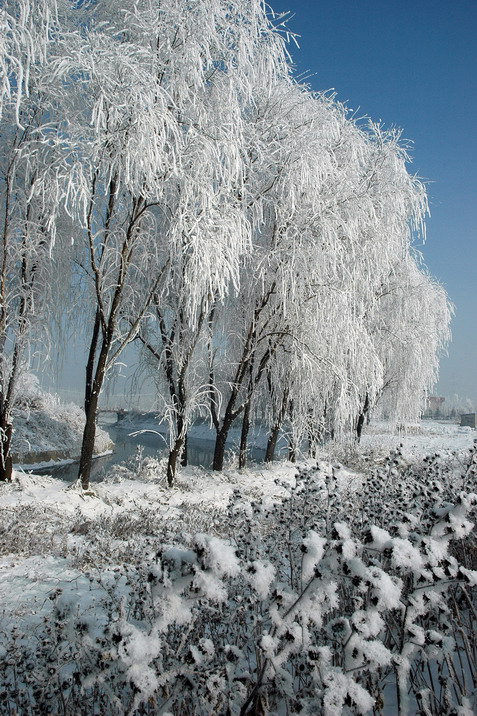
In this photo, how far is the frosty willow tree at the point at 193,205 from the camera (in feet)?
21.0

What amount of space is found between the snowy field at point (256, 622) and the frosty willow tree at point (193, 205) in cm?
378

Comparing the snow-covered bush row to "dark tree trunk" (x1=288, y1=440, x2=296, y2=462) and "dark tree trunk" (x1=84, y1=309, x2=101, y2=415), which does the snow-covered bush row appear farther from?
"dark tree trunk" (x1=84, y1=309, x2=101, y2=415)

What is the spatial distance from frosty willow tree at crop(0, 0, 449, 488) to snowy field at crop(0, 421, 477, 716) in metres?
3.78

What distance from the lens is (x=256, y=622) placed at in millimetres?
2193

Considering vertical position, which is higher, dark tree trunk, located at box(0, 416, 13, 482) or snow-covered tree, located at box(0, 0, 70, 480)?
snow-covered tree, located at box(0, 0, 70, 480)

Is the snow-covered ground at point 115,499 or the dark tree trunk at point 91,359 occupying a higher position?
the dark tree trunk at point 91,359

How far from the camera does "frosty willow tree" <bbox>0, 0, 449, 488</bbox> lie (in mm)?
6398

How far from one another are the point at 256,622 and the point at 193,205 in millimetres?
6355

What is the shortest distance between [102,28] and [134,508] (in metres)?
7.30

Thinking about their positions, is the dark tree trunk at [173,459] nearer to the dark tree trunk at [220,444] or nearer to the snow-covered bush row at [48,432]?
the dark tree trunk at [220,444]

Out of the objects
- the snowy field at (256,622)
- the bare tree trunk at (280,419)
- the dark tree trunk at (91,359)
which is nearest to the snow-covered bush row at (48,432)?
the bare tree trunk at (280,419)

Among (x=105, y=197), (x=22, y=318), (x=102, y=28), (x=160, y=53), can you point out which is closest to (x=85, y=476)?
(x=22, y=318)

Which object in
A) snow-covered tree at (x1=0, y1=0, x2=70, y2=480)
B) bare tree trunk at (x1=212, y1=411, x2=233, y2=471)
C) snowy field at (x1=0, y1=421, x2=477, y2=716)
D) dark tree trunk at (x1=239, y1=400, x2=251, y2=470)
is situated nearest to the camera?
snowy field at (x1=0, y1=421, x2=477, y2=716)

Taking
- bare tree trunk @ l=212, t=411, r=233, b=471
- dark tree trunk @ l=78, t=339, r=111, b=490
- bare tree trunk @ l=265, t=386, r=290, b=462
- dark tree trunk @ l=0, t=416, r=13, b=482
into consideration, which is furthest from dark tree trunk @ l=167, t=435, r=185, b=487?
bare tree trunk @ l=265, t=386, r=290, b=462
